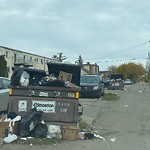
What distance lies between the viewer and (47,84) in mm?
10047

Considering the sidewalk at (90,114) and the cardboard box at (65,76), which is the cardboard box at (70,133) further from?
the sidewalk at (90,114)

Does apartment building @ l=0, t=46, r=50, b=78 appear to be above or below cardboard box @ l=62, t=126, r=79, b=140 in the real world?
above

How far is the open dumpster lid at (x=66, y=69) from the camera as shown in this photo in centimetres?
1140

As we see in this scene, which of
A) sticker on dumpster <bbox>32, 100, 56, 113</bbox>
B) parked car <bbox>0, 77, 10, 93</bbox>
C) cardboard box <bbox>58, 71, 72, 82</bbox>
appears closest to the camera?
sticker on dumpster <bbox>32, 100, 56, 113</bbox>

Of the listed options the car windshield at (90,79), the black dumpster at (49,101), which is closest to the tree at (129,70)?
the car windshield at (90,79)

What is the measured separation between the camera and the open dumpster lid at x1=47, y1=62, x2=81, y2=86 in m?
11.4

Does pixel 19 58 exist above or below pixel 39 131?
above

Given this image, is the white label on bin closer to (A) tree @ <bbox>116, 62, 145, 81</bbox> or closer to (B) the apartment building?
(B) the apartment building

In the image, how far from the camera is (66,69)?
11500mm

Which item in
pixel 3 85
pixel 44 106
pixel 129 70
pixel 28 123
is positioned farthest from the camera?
pixel 129 70

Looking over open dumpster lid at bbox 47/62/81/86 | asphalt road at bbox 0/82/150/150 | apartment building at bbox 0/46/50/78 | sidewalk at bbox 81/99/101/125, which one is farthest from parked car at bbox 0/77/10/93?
apartment building at bbox 0/46/50/78

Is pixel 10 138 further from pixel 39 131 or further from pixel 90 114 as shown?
pixel 90 114

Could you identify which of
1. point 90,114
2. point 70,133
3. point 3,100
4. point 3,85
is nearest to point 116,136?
point 70,133

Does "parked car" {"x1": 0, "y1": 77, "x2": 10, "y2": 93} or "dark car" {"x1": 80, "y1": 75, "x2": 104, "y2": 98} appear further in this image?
"dark car" {"x1": 80, "y1": 75, "x2": 104, "y2": 98}
